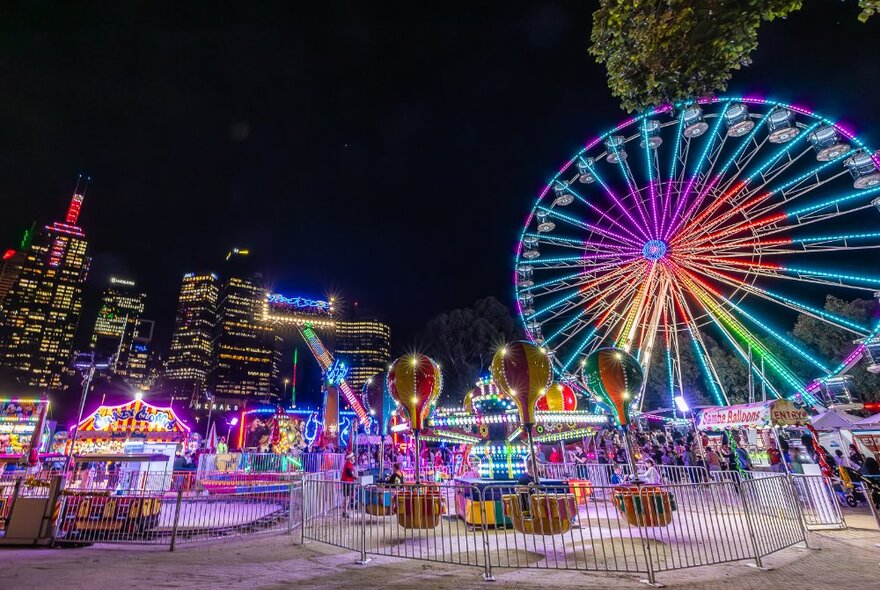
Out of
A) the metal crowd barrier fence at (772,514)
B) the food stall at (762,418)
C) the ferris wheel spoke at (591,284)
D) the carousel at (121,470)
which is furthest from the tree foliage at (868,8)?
the ferris wheel spoke at (591,284)

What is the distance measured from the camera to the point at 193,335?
137m

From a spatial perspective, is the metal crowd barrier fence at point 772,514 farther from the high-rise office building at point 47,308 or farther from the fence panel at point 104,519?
the high-rise office building at point 47,308

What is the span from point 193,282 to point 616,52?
163m

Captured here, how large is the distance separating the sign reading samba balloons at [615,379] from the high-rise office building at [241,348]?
119 m

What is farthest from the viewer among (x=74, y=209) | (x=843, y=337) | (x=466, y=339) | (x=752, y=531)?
(x=74, y=209)

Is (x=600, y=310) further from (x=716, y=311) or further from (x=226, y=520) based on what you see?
(x=226, y=520)

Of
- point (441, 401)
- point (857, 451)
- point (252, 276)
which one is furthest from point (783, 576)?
point (252, 276)

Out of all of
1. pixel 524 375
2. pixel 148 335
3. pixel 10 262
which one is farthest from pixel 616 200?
pixel 148 335

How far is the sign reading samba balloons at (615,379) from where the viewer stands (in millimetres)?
8016

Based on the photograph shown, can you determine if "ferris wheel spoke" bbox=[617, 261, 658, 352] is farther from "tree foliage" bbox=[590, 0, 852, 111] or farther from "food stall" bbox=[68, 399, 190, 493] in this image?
"food stall" bbox=[68, 399, 190, 493]

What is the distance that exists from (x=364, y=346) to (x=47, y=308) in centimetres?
6956

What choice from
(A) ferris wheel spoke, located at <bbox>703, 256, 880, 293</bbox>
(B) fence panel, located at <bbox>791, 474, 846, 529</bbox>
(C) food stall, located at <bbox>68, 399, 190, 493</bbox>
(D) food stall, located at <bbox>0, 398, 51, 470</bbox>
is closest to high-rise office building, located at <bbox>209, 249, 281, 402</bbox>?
(D) food stall, located at <bbox>0, 398, 51, 470</bbox>

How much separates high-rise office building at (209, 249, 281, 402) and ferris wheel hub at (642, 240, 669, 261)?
375 ft

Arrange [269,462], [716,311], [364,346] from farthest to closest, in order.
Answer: [364,346]
[269,462]
[716,311]
